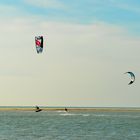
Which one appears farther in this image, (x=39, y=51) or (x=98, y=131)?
(x=98, y=131)

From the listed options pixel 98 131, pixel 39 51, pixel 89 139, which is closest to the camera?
pixel 39 51

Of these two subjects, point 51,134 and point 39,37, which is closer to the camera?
point 39,37

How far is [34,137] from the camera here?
50.9 metres

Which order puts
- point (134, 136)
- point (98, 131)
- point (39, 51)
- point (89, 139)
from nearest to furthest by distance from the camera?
point (39, 51)
point (89, 139)
point (134, 136)
point (98, 131)


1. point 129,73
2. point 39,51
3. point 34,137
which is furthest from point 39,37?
point 129,73

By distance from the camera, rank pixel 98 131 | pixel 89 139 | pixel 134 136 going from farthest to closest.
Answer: pixel 98 131, pixel 134 136, pixel 89 139

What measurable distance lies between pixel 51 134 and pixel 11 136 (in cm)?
458

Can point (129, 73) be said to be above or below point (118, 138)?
above

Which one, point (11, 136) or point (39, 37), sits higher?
point (39, 37)

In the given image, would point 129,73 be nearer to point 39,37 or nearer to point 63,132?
point 63,132

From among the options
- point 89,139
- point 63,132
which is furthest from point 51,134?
point 89,139

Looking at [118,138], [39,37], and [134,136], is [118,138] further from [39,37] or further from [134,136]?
[39,37]

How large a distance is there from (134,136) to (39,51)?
13.6m

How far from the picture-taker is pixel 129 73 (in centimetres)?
5666
